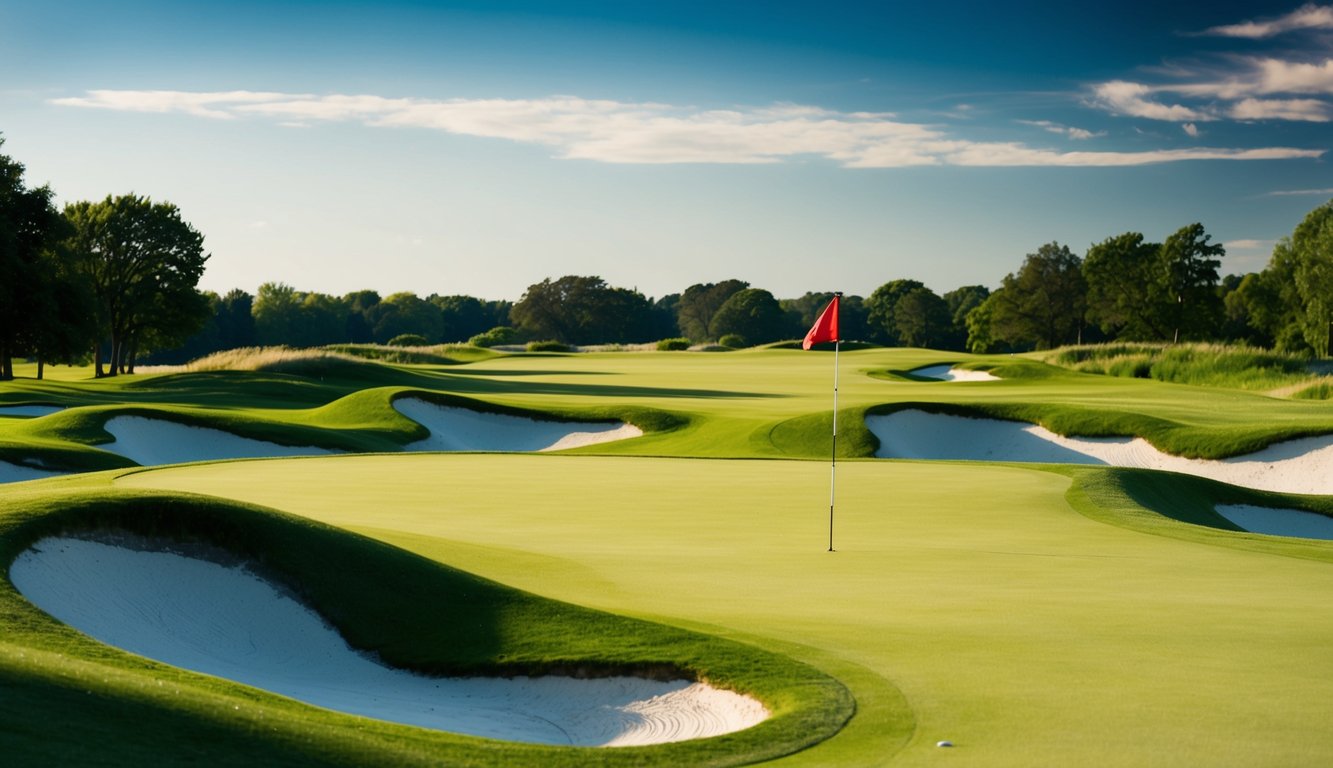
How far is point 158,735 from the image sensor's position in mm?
5004

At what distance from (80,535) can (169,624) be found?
1.07 m

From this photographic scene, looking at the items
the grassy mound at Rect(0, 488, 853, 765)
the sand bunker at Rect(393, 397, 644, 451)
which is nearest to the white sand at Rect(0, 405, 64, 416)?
the sand bunker at Rect(393, 397, 644, 451)

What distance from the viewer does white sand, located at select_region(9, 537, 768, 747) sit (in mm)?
7250

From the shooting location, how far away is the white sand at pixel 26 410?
34406 mm

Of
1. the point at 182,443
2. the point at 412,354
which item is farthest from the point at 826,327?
the point at 412,354

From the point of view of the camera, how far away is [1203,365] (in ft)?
162

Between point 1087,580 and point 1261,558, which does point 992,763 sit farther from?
point 1261,558

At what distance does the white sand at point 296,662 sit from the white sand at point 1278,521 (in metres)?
14.9

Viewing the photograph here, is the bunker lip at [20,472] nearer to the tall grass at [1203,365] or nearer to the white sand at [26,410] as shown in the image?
the white sand at [26,410]

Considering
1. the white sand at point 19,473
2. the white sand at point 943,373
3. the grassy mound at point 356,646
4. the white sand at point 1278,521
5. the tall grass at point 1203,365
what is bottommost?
the white sand at point 1278,521

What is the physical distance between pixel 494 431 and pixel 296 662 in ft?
88.2

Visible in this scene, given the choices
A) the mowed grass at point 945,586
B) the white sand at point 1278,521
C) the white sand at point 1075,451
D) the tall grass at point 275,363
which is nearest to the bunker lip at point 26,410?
the tall grass at point 275,363

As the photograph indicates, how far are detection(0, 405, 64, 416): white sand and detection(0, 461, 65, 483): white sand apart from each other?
46.2 feet

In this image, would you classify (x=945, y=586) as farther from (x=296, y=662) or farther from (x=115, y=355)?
(x=115, y=355)
